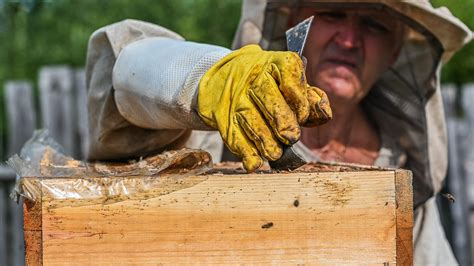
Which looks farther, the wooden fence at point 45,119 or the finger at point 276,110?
the wooden fence at point 45,119

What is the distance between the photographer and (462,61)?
5141 mm

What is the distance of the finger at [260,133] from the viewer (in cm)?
126

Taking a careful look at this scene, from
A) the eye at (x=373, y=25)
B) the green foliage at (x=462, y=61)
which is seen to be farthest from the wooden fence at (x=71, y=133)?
the eye at (x=373, y=25)

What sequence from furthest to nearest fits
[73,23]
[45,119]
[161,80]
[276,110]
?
[73,23] → [45,119] → [161,80] → [276,110]

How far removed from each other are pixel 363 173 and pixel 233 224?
0.71 feet

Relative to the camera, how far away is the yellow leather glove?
1.25 m

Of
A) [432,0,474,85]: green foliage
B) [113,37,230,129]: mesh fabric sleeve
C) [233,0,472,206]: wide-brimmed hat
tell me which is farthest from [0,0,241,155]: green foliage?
[113,37,230,129]: mesh fabric sleeve

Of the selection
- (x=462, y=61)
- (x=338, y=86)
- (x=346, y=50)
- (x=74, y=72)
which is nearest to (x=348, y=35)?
(x=346, y=50)

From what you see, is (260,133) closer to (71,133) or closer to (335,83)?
(335,83)

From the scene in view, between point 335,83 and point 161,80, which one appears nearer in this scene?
point 161,80

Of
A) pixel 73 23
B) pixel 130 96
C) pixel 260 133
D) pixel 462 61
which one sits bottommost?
pixel 73 23

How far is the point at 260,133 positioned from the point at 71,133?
328cm

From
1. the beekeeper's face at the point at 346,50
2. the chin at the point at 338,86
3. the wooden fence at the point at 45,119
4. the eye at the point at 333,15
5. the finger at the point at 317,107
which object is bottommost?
the wooden fence at the point at 45,119

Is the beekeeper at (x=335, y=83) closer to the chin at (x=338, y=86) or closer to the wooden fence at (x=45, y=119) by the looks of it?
the chin at (x=338, y=86)
